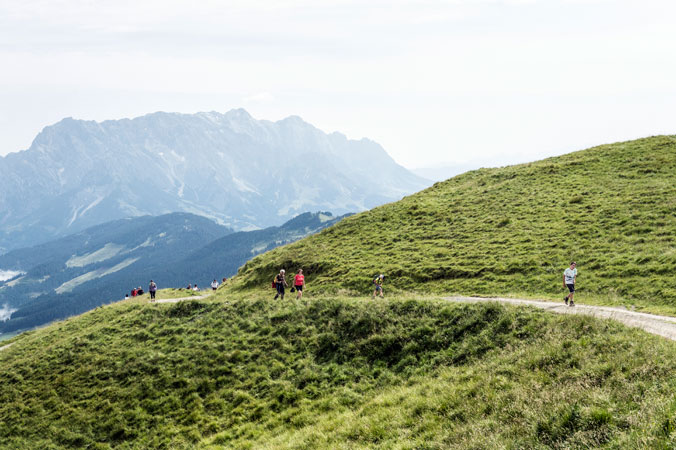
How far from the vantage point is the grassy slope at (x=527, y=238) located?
31.0 m

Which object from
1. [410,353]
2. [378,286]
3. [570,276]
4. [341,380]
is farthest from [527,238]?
[341,380]

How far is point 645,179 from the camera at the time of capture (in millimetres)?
47562

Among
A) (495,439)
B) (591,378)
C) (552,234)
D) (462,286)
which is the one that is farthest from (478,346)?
(552,234)

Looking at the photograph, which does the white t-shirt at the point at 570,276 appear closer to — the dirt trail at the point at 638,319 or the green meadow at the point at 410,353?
the dirt trail at the point at 638,319

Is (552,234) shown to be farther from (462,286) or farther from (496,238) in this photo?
(462,286)

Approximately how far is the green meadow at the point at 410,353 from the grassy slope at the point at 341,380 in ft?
0.29

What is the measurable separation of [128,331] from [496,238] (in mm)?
33699

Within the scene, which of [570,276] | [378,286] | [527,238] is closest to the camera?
[570,276]

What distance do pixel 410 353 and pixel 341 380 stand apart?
3633 mm

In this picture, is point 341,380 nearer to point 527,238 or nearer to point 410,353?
point 410,353

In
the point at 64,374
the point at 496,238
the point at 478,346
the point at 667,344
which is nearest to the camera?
the point at 667,344

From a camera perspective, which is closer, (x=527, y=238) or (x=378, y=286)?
(x=378, y=286)

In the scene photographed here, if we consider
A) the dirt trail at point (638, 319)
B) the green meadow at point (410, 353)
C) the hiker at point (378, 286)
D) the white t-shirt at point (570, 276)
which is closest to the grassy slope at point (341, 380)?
the green meadow at point (410, 353)

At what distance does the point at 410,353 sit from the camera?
2153cm
